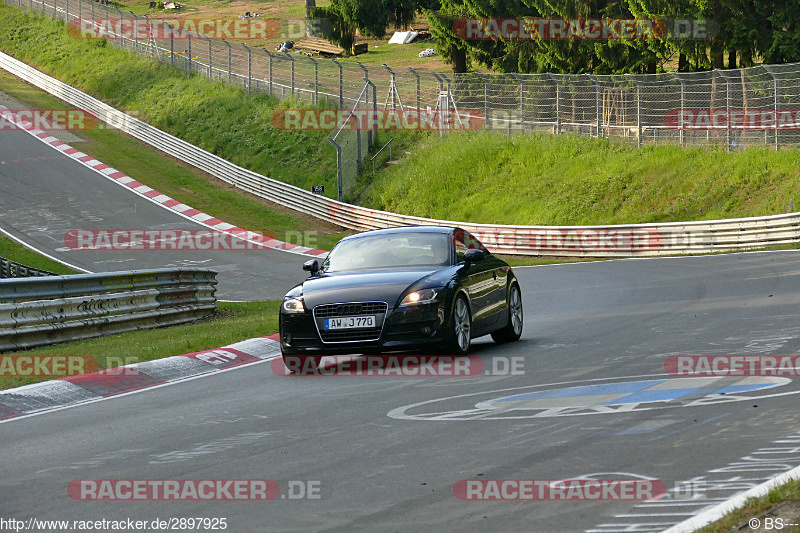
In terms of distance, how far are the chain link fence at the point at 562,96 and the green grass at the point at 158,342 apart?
18.8 m

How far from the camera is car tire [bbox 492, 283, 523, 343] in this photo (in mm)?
13258

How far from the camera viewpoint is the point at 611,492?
5758 millimetres

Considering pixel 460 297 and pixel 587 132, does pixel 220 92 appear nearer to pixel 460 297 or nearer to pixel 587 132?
pixel 587 132

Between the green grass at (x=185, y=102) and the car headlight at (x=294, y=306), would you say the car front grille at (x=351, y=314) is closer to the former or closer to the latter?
the car headlight at (x=294, y=306)

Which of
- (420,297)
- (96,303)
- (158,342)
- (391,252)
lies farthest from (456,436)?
(96,303)

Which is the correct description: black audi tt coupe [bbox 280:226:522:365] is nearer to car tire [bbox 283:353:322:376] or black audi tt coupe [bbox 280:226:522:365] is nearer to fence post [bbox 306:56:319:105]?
car tire [bbox 283:353:322:376]

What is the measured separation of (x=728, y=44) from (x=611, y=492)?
33.4m

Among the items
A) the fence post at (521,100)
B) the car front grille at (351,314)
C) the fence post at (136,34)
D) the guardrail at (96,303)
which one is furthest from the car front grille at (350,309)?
the fence post at (136,34)

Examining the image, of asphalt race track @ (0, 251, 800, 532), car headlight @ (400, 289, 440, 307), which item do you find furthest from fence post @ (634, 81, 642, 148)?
car headlight @ (400, 289, 440, 307)

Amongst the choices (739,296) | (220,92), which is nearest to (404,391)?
(739,296)

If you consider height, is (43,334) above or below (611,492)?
below

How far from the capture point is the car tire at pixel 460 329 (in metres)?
11.5

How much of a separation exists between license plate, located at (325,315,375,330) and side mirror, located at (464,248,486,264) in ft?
4.89

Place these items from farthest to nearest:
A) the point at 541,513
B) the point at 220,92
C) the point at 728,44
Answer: the point at 220,92
the point at 728,44
the point at 541,513
